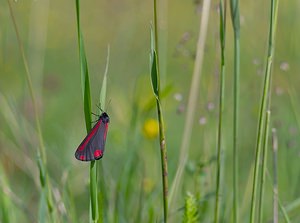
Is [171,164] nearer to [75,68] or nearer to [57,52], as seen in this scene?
[75,68]

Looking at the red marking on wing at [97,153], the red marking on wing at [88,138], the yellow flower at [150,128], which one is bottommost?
the yellow flower at [150,128]

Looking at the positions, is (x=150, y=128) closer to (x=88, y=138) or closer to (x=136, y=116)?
(x=136, y=116)

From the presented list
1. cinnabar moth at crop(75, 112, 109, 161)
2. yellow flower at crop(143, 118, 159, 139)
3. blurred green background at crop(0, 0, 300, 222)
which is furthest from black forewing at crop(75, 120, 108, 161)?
yellow flower at crop(143, 118, 159, 139)

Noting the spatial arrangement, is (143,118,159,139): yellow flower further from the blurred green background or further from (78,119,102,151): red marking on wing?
(78,119,102,151): red marking on wing

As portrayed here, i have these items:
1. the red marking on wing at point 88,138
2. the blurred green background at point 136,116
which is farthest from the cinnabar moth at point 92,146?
the blurred green background at point 136,116

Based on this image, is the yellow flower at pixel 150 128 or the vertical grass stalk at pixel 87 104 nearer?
the vertical grass stalk at pixel 87 104

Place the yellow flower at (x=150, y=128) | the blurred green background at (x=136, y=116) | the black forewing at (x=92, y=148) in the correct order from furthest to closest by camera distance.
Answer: the yellow flower at (x=150, y=128) → the blurred green background at (x=136, y=116) → the black forewing at (x=92, y=148)

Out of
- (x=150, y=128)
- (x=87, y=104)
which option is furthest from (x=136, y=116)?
(x=87, y=104)

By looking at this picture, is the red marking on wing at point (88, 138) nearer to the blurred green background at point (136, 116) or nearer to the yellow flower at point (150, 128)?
the blurred green background at point (136, 116)
